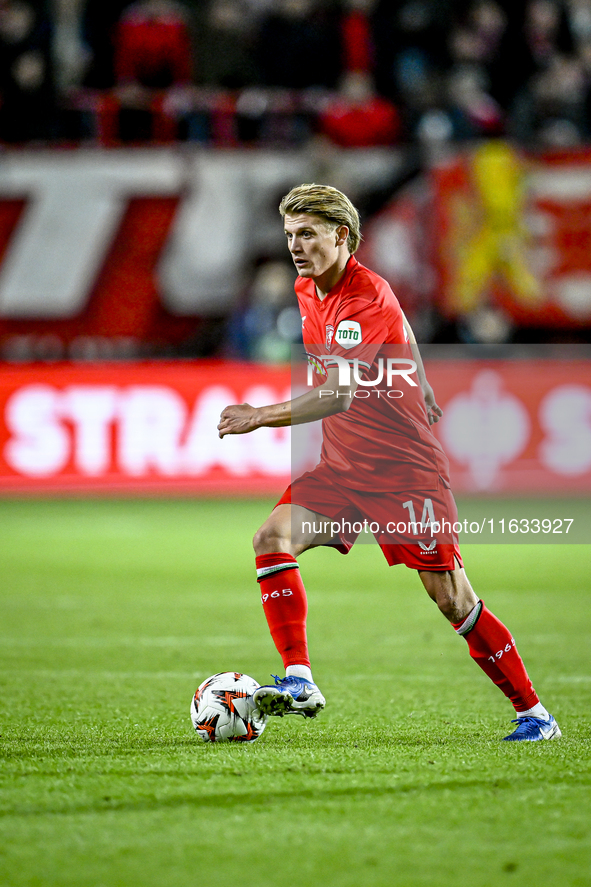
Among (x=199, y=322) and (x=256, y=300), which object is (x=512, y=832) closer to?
(x=256, y=300)

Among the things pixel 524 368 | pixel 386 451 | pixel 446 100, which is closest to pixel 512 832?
pixel 386 451

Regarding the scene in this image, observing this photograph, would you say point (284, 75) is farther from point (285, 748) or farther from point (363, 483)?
point (285, 748)

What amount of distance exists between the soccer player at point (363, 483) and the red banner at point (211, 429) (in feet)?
27.1

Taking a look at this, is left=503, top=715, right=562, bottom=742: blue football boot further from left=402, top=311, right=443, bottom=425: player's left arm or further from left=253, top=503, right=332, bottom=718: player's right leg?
left=402, top=311, right=443, bottom=425: player's left arm

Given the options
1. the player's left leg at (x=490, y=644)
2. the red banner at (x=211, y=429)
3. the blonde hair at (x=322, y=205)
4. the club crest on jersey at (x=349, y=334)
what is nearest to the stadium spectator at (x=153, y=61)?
the red banner at (x=211, y=429)

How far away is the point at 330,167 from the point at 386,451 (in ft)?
35.3

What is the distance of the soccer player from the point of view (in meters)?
4.35

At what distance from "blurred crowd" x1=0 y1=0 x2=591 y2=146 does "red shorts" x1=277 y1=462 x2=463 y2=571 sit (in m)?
11.4

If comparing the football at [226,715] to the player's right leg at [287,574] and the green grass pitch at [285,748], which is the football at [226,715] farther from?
the player's right leg at [287,574]

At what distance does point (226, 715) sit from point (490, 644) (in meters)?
1.05

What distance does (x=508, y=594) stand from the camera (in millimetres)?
8289

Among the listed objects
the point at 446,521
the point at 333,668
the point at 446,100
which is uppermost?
the point at 446,100

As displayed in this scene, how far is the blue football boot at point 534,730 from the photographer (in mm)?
4391

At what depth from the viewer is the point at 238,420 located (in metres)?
4.12
